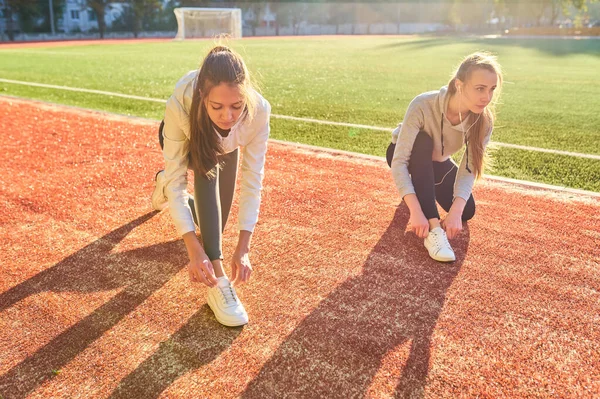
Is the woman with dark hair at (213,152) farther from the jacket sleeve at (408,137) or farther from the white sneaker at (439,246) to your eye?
the white sneaker at (439,246)

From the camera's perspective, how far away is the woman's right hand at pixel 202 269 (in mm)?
2775

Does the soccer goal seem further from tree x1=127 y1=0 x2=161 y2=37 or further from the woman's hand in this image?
the woman's hand

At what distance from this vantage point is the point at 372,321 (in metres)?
2.94

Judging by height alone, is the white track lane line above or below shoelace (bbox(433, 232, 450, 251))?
above

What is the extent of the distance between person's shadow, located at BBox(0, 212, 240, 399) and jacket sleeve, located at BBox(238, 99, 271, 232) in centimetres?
56

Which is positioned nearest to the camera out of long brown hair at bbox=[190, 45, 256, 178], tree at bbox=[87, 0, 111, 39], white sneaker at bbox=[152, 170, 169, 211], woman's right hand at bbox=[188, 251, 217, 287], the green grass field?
long brown hair at bbox=[190, 45, 256, 178]

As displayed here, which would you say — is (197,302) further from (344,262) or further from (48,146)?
(48,146)

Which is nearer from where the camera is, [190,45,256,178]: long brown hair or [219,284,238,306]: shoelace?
[190,45,256,178]: long brown hair

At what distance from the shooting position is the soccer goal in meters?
42.5

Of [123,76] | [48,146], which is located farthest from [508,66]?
[48,146]

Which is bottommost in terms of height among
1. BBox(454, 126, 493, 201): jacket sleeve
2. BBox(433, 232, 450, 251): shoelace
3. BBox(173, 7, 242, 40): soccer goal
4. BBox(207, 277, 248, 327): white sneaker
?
BBox(207, 277, 248, 327): white sneaker

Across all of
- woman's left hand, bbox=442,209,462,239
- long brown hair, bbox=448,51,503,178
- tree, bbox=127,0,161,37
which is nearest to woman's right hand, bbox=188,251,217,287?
woman's left hand, bbox=442,209,462,239

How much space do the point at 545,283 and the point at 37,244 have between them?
10.8ft

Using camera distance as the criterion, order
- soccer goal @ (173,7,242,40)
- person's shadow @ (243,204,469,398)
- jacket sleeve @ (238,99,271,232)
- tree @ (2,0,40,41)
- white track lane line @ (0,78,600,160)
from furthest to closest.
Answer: tree @ (2,0,40,41) < soccer goal @ (173,7,242,40) < white track lane line @ (0,78,600,160) < jacket sleeve @ (238,99,271,232) < person's shadow @ (243,204,469,398)
